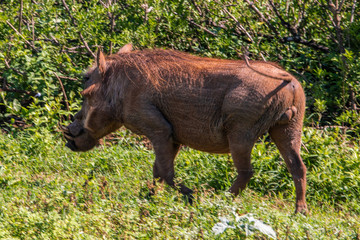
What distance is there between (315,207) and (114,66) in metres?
2.26

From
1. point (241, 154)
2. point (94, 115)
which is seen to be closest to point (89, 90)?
point (94, 115)

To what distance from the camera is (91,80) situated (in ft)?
20.7

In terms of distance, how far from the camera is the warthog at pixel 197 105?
17.8 ft

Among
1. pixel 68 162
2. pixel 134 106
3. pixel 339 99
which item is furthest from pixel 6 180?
pixel 339 99

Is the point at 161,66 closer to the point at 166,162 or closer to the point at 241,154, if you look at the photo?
the point at 166,162

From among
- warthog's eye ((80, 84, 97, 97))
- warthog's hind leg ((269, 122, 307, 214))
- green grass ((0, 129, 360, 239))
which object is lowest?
green grass ((0, 129, 360, 239))

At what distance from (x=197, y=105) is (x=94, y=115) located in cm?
113

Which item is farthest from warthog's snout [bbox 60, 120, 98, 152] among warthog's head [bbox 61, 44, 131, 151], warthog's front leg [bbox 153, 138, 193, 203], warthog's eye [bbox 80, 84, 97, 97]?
warthog's front leg [bbox 153, 138, 193, 203]

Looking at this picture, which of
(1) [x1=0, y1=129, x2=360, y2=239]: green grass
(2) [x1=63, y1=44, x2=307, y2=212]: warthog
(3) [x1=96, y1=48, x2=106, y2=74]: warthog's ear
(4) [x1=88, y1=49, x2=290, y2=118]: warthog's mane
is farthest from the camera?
(3) [x1=96, y1=48, x2=106, y2=74]: warthog's ear

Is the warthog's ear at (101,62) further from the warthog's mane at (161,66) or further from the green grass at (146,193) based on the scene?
the green grass at (146,193)

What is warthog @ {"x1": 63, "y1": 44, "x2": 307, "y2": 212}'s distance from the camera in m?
5.43

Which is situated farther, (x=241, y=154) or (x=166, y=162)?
(x=166, y=162)

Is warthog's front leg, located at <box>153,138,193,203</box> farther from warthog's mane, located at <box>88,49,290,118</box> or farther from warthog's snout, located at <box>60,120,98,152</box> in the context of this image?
warthog's snout, located at <box>60,120,98,152</box>

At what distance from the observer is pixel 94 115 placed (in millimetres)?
6273
